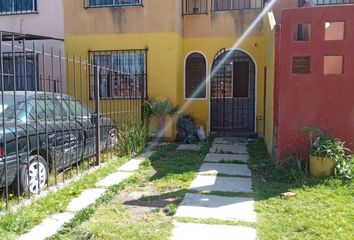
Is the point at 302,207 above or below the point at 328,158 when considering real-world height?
below

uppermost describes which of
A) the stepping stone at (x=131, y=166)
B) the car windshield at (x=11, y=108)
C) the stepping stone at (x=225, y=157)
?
the car windshield at (x=11, y=108)

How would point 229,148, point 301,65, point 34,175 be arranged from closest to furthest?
1. point 34,175
2. point 301,65
3. point 229,148

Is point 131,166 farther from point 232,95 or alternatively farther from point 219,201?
point 232,95

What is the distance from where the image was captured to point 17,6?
11.8 metres

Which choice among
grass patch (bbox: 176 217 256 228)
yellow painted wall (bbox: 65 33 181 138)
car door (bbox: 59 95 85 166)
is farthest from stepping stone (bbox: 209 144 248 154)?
grass patch (bbox: 176 217 256 228)

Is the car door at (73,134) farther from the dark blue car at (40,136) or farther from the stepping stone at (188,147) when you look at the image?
the stepping stone at (188,147)

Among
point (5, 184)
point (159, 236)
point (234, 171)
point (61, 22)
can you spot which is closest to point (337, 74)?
point (234, 171)

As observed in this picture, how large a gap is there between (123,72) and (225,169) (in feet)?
17.5

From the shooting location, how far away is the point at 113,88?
11180 millimetres

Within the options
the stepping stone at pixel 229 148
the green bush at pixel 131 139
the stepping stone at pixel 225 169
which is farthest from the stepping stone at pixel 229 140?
the stepping stone at pixel 225 169

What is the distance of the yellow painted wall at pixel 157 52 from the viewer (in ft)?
35.0

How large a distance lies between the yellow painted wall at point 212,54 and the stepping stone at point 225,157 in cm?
319

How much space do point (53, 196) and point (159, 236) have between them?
204cm

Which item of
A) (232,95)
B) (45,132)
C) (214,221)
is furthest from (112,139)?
(232,95)
